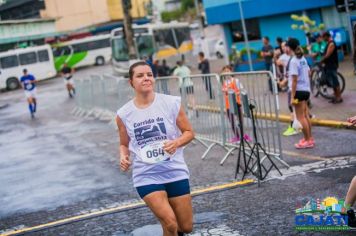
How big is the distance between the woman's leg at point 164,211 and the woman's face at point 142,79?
835 mm

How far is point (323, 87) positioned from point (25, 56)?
113 feet

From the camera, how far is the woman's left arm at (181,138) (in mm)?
4789

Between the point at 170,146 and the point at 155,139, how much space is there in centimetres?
20

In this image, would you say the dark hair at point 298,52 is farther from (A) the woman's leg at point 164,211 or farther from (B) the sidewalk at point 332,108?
(A) the woman's leg at point 164,211

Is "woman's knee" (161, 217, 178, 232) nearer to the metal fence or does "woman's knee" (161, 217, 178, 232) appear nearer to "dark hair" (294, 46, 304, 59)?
the metal fence

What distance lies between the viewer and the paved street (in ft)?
22.1

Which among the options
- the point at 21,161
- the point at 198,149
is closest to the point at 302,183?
the point at 198,149

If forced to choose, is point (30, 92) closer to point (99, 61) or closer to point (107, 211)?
point (107, 211)

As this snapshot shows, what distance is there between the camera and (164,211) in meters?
4.70

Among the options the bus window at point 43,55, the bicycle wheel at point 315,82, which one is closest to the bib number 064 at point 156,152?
the bicycle wheel at point 315,82

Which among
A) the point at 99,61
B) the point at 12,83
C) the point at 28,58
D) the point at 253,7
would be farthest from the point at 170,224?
the point at 99,61

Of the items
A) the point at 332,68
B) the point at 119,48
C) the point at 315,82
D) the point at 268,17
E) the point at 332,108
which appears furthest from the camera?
the point at 119,48

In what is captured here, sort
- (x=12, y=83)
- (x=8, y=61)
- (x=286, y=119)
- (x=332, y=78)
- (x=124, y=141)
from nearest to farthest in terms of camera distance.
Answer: (x=124, y=141), (x=286, y=119), (x=332, y=78), (x=8, y=61), (x=12, y=83)

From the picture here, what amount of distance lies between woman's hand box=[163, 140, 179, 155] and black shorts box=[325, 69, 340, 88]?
35.1ft
